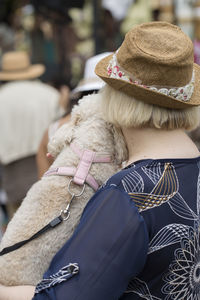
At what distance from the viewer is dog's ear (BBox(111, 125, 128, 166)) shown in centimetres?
157

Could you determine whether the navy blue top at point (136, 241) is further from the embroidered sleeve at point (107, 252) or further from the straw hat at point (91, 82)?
the straw hat at point (91, 82)

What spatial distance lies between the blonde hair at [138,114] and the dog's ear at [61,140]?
0.24 m

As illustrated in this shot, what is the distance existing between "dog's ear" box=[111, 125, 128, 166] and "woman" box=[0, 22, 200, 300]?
8cm

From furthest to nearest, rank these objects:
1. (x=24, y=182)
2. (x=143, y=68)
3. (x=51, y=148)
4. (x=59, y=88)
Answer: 1. (x=59, y=88)
2. (x=24, y=182)
3. (x=51, y=148)
4. (x=143, y=68)

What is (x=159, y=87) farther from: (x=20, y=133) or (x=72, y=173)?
(x=20, y=133)

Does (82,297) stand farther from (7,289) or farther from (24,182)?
(24,182)

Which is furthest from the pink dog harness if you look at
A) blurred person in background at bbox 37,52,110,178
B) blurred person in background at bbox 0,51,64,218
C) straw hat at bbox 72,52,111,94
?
blurred person in background at bbox 0,51,64,218

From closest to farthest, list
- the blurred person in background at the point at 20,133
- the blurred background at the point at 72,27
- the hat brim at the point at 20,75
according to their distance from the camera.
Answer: the blurred person in background at the point at 20,133, the hat brim at the point at 20,75, the blurred background at the point at 72,27

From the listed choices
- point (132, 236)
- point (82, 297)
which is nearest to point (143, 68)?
point (132, 236)

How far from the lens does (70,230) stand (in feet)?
4.85

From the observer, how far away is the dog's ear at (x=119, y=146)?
1.57m

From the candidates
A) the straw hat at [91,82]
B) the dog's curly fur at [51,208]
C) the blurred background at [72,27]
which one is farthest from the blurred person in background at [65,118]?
the blurred background at [72,27]

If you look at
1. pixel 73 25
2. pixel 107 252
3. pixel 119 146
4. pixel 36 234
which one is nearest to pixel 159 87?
pixel 119 146

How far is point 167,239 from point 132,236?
0.45ft
